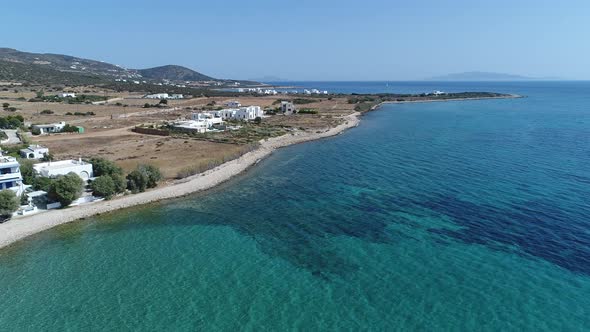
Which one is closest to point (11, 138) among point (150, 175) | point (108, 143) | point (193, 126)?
point (108, 143)

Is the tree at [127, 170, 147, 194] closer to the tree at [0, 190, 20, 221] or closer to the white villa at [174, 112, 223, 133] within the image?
the tree at [0, 190, 20, 221]

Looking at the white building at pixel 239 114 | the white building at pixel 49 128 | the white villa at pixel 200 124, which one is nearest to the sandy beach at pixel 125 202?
the white villa at pixel 200 124

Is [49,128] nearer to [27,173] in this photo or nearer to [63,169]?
[27,173]

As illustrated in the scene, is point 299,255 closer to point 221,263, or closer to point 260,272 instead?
point 260,272

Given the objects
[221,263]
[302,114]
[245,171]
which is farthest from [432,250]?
[302,114]

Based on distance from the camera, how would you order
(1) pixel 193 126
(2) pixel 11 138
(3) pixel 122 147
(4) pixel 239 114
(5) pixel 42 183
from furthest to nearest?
(4) pixel 239 114 < (1) pixel 193 126 < (2) pixel 11 138 < (3) pixel 122 147 < (5) pixel 42 183

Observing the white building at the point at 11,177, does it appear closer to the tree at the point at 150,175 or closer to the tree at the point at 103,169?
the tree at the point at 103,169

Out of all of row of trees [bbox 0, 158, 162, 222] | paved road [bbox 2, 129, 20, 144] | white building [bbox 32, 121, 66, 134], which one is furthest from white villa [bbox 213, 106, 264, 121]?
row of trees [bbox 0, 158, 162, 222]

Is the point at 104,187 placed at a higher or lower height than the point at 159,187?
higher
